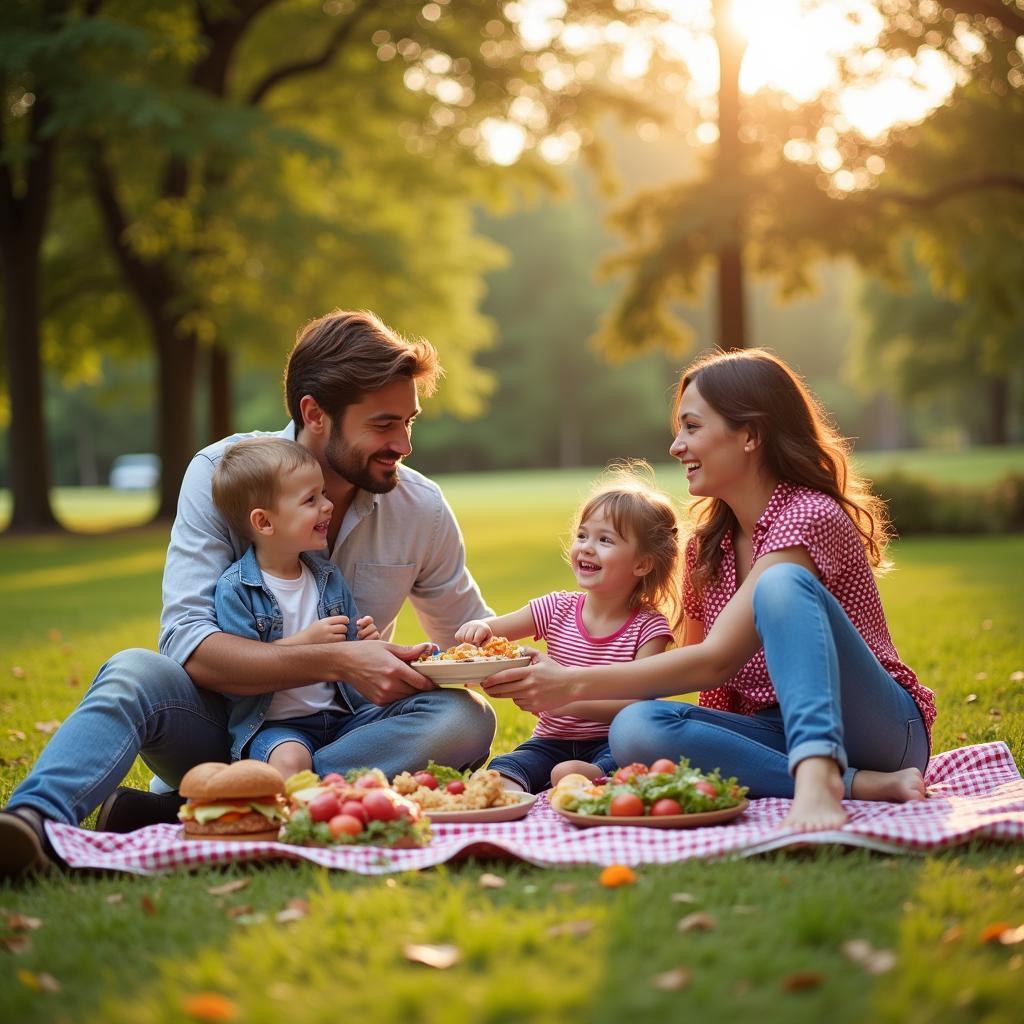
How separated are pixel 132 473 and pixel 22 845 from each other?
6238 centimetres

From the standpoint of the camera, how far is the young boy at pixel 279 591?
4254mm

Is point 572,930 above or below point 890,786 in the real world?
above

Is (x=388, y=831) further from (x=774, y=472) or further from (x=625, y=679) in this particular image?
(x=774, y=472)

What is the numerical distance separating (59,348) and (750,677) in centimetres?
2327

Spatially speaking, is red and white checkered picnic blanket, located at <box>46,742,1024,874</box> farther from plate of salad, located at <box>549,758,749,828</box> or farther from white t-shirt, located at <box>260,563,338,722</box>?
white t-shirt, located at <box>260,563,338,722</box>

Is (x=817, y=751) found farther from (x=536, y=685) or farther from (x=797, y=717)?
(x=536, y=685)

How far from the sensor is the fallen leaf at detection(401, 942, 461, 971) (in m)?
2.67

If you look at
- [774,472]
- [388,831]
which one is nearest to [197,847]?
[388,831]

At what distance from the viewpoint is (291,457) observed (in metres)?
4.45

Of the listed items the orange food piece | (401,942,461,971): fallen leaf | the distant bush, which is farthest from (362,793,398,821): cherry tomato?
the distant bush

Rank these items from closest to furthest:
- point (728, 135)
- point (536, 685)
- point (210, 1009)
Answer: point (210, 1009) < point (536, 685) < point (728, 135)

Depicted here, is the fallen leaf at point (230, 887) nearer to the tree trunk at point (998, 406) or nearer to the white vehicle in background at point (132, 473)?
the tree trunk at point (998, 406)

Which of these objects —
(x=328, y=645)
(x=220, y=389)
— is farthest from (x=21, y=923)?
(x=220, y=389)

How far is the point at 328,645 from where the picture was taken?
4.18m
